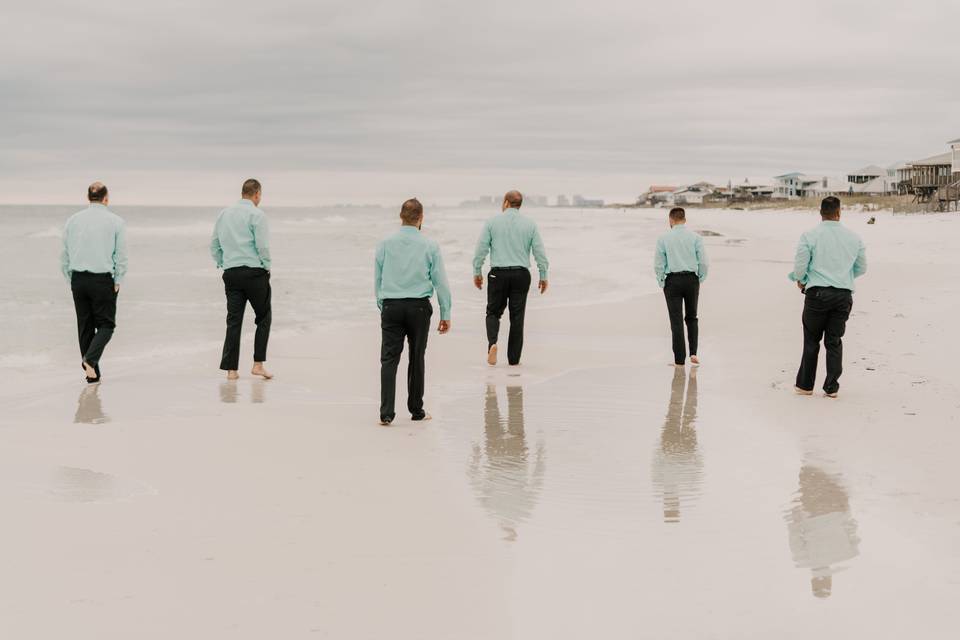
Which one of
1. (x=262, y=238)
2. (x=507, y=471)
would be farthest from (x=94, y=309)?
(x=507, y=471)

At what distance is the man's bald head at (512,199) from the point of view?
10500mm

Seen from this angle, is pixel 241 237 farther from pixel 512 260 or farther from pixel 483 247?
pixel 512 260

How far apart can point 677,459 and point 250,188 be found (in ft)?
17.1

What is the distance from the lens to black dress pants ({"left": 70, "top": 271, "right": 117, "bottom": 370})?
902cm

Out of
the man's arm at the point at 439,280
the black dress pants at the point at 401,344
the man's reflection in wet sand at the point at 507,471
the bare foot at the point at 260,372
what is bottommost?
A: the man's reflection in wet sand at the point at 507,471

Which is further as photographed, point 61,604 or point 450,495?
point 450,495

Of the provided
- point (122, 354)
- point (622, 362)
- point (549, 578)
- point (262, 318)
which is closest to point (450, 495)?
point (549, 578)

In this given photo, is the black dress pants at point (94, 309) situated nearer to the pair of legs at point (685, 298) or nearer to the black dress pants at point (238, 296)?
the black dress pants at point (238, 296)

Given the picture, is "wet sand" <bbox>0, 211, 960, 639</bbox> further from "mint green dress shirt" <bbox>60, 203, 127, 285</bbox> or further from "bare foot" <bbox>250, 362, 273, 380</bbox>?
"mint green dress shirt" <bbox>60, 203, 127, 285</bbox>

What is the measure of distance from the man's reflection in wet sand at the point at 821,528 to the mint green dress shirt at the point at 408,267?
3.17m

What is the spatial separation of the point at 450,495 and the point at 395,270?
8.06ft

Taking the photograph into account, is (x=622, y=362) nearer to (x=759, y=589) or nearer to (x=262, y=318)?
(x=262, y=318)

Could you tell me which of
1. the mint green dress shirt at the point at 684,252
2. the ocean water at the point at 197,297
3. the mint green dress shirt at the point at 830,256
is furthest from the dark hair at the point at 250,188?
the mint green dress shirt at the point at 830,256

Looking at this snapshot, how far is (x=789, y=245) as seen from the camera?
33.0m
